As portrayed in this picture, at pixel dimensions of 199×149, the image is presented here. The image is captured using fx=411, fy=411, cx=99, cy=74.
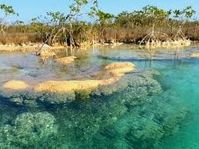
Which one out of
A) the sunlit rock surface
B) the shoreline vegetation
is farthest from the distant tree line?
the sunlit rock surface

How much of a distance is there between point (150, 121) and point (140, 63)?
15.6m

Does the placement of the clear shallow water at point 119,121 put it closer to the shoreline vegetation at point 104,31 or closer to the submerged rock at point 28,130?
the submerged rock at point 28,130

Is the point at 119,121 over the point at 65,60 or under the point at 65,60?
under

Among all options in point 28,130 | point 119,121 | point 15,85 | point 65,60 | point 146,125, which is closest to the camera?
point 28,130

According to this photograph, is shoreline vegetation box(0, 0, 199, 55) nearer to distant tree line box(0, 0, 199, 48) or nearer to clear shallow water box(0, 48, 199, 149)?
distant tree line box(0, 0, 199, 48)

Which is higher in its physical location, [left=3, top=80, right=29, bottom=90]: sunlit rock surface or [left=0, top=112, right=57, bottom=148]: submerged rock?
[left=3, top=80, right=29, bottom=90]: sunlit rock surface

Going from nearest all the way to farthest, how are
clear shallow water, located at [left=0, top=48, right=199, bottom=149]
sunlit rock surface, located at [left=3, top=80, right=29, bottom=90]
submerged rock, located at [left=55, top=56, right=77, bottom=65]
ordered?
clear shallow water, located at [left=0, top=48, right=199, bottom=149] < sunlit rock surface, located at [left=3, top=80, right=29, bottom=90] < submerged rock, located at [left=55, top=56, right=77, bottom=65]

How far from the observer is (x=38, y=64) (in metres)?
30.7

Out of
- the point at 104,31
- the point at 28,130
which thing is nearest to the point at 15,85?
the point at 28,130

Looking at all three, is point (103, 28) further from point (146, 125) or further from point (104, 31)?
point (146, 125)

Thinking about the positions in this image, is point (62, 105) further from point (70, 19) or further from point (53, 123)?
point (70, 19)

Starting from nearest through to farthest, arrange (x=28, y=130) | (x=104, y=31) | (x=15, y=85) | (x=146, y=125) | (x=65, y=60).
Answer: (x=28, y=130), (x=146, y=125), (x=15, y=85), (x=65, y=60), (x=104, y=31)

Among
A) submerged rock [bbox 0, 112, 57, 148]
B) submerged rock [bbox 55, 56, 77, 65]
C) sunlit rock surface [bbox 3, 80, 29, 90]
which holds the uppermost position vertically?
submerged rock [bbox 55, 56, 77, 65]

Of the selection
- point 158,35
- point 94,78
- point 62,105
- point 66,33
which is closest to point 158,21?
point 158,35
